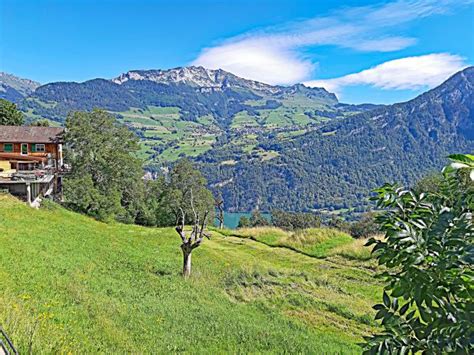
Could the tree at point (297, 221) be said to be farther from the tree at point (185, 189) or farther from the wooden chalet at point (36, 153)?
the wooden chalet at point (36, 153)

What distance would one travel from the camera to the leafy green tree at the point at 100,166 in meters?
51.5

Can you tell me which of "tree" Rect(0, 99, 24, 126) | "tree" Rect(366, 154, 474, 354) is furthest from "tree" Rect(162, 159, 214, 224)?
"tree" Rect(366, 154, 474, 354)

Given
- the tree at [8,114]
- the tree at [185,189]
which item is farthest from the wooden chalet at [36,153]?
the tree at [185,189]

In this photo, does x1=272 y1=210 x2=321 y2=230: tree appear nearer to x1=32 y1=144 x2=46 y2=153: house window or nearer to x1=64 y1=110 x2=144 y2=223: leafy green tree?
x1=64 y1=110 x2=144 y2=223: leafy green tree

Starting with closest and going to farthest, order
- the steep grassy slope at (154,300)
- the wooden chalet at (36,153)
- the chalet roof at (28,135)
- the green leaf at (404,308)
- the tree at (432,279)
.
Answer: the tree at (432,279), the green leaf at (404,308), the steep grassy slope at (154,300), the wooden chalet at (36,153), the chalet roof at (28,135)

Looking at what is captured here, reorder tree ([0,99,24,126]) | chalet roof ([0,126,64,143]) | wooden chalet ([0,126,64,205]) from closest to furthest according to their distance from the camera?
wooden chalet ([0,126,64,205])
chalet roof ([0,126,64,143])
tree ([0,99,24,126])

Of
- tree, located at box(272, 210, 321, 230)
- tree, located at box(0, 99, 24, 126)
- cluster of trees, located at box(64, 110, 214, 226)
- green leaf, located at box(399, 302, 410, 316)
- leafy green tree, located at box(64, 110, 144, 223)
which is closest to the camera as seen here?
green leaf, located at box(399, 302, 410, 316)

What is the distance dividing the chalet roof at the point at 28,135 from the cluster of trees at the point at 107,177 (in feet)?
9.08

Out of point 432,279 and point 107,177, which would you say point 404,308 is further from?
point 107,177

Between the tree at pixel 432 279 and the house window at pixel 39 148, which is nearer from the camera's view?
the tree at pixel 432 279

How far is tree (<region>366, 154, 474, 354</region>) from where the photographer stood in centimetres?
281

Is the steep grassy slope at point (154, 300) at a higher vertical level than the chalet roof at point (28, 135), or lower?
lower

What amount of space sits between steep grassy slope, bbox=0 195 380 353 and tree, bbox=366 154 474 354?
5918 mm

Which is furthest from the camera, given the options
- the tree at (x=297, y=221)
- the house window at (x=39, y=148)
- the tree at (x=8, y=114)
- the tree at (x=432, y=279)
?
the tree at (x=297, y=221)
